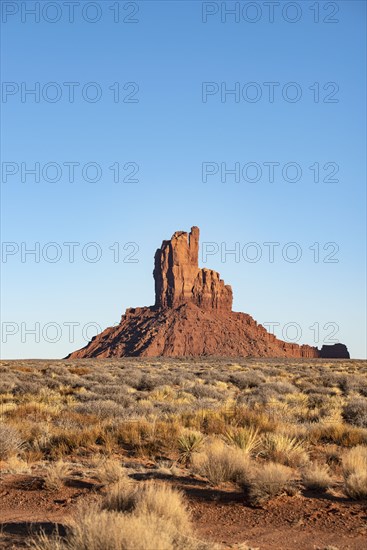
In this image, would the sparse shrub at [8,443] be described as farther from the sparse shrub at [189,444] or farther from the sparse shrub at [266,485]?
the sparse shrub at [266,485]

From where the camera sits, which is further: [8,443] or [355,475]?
[8,443]

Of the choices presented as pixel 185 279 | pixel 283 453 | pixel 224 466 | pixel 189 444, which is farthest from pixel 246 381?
pixel 185 279

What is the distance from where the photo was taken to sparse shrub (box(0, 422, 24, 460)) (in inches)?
412

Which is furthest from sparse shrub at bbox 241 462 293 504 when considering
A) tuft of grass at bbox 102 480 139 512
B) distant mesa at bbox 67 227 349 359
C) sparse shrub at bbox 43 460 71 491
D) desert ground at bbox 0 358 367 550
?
distant mesa at bbox 67 227 349 359

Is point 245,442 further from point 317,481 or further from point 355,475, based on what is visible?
point 355,475

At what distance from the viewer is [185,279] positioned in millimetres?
156500

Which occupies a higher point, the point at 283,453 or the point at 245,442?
the point at 245,442

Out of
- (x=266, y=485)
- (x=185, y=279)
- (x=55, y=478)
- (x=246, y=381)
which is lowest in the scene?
(x=246, y=381)

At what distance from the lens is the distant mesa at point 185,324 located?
462ft

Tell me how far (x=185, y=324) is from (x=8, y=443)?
136 metres

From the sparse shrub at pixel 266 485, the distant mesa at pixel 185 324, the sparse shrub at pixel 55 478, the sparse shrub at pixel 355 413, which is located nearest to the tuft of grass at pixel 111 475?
the sparse shrub at pixel 55 478

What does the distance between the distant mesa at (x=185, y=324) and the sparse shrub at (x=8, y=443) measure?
125282 millimetres

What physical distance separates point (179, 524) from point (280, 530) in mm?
1468

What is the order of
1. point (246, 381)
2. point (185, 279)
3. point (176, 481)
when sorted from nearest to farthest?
point (176, 481)
point (246, 381)
point (185, 279)
